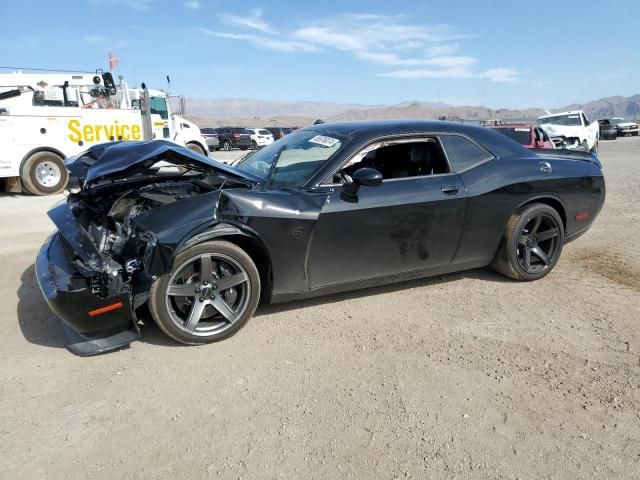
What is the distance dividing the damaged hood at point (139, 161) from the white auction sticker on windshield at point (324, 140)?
0.65 metres

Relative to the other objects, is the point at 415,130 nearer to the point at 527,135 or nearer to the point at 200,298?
the point at 200,298

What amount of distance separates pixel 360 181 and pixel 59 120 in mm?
9753

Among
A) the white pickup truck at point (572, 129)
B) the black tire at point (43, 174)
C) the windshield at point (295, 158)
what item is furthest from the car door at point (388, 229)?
the white pickup truck at point (572, 129)

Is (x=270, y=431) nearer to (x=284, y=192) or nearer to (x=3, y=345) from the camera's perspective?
(x=284, y=192)

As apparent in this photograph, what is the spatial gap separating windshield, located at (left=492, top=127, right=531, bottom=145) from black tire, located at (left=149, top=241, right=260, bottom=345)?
9672 mm

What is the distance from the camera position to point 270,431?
8.23 feet

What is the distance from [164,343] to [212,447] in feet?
3.97

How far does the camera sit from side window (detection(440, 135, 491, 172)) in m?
4.18

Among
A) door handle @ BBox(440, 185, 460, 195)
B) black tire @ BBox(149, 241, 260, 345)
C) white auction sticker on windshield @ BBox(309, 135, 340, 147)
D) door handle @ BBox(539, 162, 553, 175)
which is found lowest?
black tire @ BBox(149, 241, 260, 345)

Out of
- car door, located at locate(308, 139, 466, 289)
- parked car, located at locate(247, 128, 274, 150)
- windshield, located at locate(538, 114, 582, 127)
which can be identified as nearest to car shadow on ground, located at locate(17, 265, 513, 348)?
car door, located at locate(308, 139, 466, 289)

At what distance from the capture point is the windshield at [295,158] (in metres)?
3.80

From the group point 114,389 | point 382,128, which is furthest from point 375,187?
point 114,389

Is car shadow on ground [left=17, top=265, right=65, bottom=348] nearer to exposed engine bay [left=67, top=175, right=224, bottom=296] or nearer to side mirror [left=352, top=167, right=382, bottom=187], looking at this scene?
exposed engine bay [left=67, top=175, right=224, bottom=296]

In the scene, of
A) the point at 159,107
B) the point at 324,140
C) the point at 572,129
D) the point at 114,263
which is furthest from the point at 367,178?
the point at 572,129
